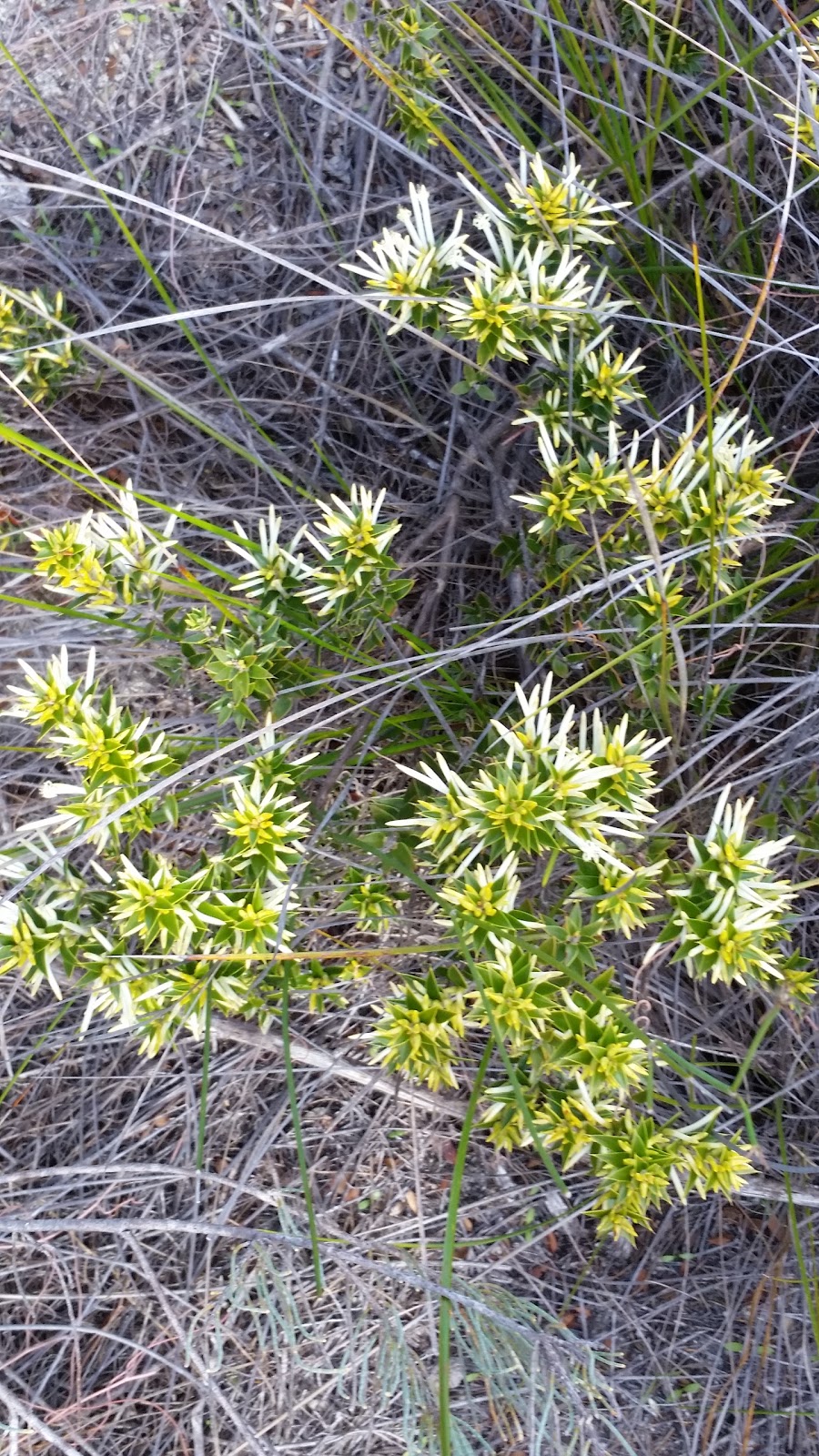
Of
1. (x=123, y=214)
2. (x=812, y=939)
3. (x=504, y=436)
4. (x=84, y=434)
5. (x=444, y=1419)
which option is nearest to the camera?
(x=444, y=1419)

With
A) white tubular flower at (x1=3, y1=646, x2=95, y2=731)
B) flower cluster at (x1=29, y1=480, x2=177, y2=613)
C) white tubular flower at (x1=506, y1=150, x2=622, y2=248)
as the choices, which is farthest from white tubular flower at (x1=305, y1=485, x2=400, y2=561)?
white tubular flower at (x1=506, y1=150, x2=622, y2=248)

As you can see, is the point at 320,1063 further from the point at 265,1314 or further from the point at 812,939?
the point at 812,939

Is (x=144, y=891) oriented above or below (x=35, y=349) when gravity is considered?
below

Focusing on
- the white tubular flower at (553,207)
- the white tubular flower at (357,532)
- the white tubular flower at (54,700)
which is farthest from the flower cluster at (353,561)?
the white tubular flower at (553,207)

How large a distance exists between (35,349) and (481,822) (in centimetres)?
132

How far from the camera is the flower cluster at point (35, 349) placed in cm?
189

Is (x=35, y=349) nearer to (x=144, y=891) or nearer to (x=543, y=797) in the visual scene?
(x=144, y=891)

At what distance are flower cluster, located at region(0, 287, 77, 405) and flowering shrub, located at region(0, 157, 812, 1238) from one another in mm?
638

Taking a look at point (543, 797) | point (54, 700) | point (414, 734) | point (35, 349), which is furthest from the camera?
point (35, 349)

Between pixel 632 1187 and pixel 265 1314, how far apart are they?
3.36 ft

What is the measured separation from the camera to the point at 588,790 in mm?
1274

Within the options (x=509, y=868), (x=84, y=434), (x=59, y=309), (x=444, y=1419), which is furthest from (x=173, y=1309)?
Result: (x=59, y=309)

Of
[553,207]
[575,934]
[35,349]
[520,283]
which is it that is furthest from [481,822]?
[35,349]

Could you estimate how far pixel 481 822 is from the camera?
3.93ft
